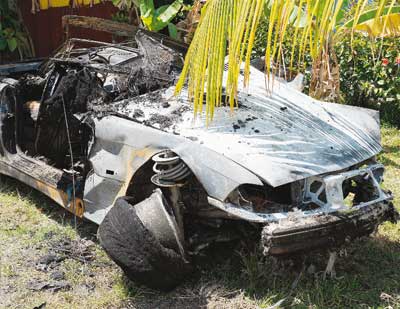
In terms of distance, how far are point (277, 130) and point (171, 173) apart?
0.85 meters

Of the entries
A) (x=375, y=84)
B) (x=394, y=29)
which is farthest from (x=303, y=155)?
(x=375, y=84)

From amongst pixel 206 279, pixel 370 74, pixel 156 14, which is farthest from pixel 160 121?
pixel 370 74

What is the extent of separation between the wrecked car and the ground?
242 millimetres

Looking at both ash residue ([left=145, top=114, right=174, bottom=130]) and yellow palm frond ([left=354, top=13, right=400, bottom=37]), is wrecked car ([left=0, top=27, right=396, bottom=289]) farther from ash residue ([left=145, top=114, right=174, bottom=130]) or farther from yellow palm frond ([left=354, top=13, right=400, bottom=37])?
yellow palm frond ([left=354, top=13, right=400, bottom=37])

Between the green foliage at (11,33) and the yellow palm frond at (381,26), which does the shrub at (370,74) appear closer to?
the yellow palm frond at (381,26)

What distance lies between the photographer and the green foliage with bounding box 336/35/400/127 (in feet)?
25.7

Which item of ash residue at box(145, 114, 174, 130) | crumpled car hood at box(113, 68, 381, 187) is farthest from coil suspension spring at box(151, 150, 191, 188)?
ash residue at box(145, 114, 174, 130)

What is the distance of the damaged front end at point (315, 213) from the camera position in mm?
3586

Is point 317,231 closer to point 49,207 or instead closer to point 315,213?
point 315,213

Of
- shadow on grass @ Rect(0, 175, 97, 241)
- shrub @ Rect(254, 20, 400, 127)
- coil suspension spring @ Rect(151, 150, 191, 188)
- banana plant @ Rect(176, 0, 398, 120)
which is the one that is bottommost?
shadow on grass @ Rect(0, 175, 97, 241)

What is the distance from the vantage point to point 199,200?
163 inches

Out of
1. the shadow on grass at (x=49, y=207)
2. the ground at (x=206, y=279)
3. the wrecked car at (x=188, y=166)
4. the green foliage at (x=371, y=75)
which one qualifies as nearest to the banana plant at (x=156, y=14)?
the green foliage at (x=371, y=75)

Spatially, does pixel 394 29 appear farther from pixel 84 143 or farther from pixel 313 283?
pixel 84 143

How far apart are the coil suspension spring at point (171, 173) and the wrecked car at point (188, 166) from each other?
1 centimetres
